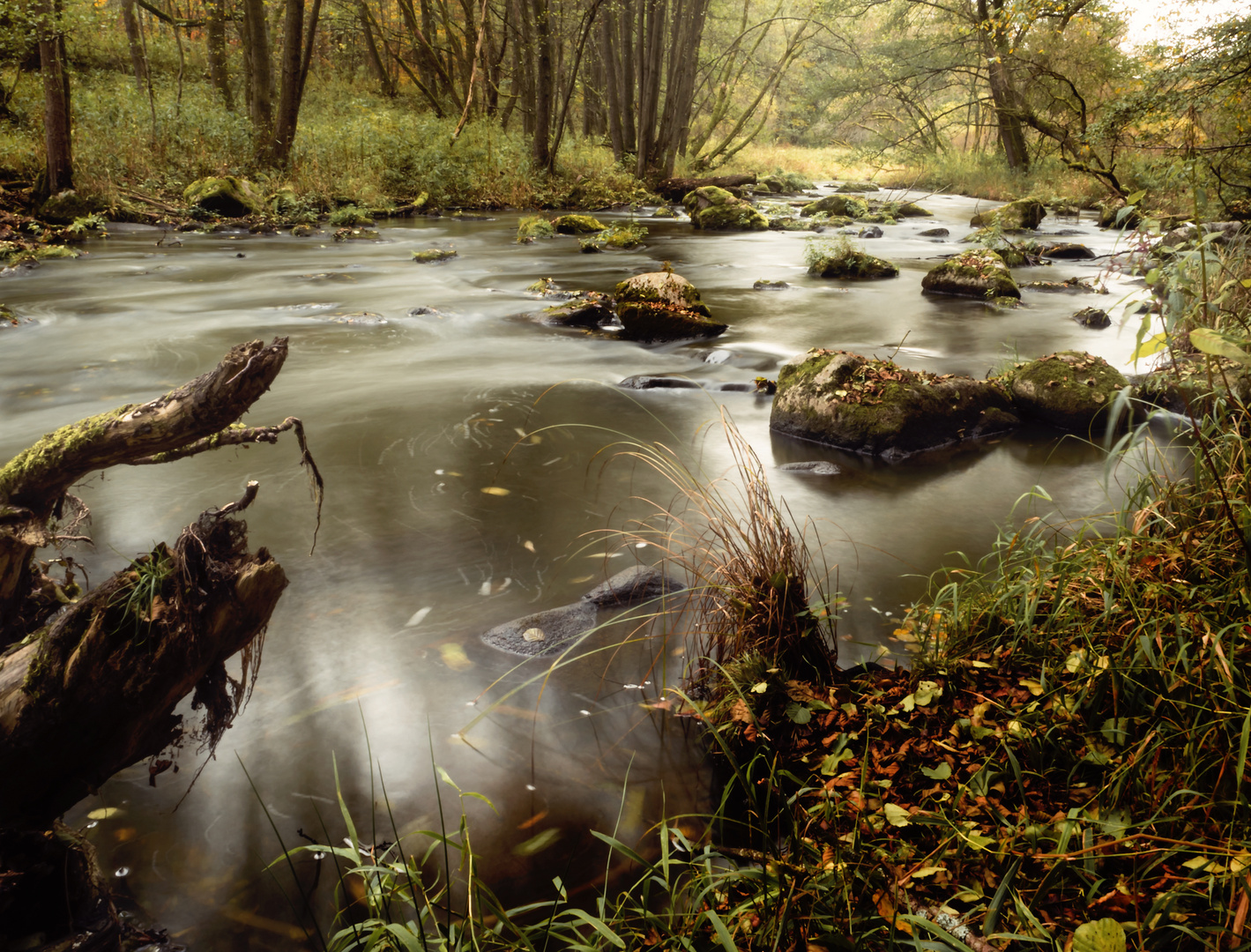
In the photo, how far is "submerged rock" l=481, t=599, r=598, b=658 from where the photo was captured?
3580 millimetres

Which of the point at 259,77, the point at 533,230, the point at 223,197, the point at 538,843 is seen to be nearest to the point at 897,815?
the point at 538,843

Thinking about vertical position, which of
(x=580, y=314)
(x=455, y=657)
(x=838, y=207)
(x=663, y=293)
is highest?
(x=838, y=207)

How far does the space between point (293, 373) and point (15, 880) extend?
656cm

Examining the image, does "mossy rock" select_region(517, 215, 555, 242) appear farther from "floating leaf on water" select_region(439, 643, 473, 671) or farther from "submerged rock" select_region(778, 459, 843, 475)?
"floating leaf on water" select_region(439, 643, 473, 671)

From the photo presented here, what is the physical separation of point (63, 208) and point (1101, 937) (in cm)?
1868

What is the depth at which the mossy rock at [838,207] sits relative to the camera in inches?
888

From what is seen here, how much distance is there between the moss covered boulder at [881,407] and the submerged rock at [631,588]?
2.56 meters

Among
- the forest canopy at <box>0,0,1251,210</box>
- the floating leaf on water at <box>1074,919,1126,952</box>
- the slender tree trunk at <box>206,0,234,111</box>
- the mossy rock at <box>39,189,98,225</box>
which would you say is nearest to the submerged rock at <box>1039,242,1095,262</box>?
the forest canopy at <box>0,0,1251,210</box>

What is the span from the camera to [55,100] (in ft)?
45.4

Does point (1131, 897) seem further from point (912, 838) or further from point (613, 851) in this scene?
point (613, 851)

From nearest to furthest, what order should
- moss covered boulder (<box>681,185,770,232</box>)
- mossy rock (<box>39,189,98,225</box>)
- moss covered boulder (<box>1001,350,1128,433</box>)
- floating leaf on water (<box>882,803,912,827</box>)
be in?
floating leaf on water (<box>882,803,912,827</box>) < moss covered boulder (<box>1001,350,1128,433</box>) < mossy rock (<box>39,189,98,225</box>) < moss covered boulder (<box>681,185,770,232</box>)

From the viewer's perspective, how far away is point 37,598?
2973 mm

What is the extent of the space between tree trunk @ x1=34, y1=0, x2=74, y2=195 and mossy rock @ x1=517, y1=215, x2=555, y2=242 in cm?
837

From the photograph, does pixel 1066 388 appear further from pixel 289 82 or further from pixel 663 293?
pixel 289 82
